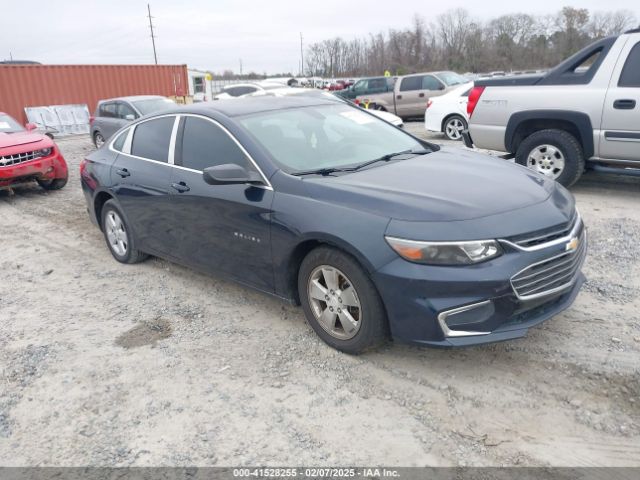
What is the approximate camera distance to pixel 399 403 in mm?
3158

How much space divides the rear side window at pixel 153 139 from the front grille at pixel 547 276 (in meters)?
3.14

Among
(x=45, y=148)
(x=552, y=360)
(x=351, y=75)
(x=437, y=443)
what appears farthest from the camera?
(x=351, y=75)

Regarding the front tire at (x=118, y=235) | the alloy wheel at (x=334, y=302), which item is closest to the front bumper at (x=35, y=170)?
the front tire at (x=118, y=235)

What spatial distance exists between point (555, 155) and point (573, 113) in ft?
1.88

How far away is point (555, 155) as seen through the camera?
23.7 feet

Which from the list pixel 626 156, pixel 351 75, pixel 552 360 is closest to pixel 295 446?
pixel 552 360

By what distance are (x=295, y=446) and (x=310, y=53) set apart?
83971 millimetres

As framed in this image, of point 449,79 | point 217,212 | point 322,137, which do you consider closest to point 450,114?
point 449,79

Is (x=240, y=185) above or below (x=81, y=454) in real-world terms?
above

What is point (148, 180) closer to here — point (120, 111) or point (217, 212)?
point (217, 212)

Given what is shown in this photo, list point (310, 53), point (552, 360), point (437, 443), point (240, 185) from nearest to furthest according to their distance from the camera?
point (437, 443) < point (552, 360) < point (240, 185) < point (310, 53)

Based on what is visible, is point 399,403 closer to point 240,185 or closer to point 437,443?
point 437,443

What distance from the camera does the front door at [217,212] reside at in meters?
3.95

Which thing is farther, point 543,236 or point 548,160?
point 548,160
